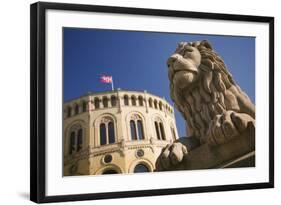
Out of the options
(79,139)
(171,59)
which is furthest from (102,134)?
(171,59)

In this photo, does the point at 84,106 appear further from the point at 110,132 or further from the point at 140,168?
the point at 140,168

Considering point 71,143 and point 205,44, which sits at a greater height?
point 205,44

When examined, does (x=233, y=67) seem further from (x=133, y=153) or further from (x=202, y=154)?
(x=133, y=153)

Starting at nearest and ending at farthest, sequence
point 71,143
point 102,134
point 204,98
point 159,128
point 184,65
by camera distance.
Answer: point 71,143, point 102,134, point 159,128, point 184,65, point 204,98

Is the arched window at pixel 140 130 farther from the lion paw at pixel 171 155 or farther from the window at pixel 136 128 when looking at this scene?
the lion paw at pixel 171 155

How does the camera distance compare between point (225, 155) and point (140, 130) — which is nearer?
point (140, 130)

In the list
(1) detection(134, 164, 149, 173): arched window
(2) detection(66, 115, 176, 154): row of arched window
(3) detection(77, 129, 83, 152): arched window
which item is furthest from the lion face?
(3) detection(77, 129, 83, 152): arched window
